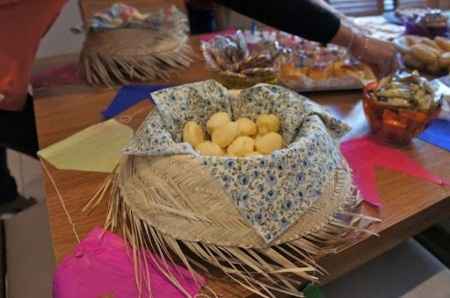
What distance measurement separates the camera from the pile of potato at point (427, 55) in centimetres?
108

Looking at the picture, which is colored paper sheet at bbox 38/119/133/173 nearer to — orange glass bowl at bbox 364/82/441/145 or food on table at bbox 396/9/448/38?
orange glass bowl at bbox 364/82/441/145

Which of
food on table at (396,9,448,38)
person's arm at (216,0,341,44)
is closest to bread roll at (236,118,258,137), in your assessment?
person's arm at (216,0,341,44)

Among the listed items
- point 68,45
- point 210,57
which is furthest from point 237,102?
point 68,45

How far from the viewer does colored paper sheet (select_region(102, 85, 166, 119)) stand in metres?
0.92

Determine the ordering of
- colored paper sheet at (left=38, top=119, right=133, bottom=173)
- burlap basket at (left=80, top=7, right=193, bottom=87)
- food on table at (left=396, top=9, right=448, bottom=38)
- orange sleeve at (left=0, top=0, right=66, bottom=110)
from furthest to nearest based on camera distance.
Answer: food on table at (left=396, top=9, right=448, bottom=38) → burlap basket at (left=80, top=7, right=193, bottom=87) → orange sleeve at (left=0, top=0, right=66, bottom=110) → colored paper sheet at (left=38, top=119, right=133, bottom=173)

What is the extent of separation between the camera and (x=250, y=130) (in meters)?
0.64

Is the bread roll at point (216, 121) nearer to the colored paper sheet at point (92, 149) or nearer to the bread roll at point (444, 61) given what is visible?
the colored paper sheet at point (92, 149)

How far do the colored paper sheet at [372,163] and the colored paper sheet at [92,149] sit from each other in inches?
15.5

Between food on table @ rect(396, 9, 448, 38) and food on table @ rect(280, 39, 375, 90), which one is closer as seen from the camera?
food on table @ rect(280, 39, 375, 90)

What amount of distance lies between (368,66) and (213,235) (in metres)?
0.68

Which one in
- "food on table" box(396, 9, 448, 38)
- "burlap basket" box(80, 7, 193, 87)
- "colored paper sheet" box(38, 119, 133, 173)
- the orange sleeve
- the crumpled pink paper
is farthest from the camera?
"food on table" box(396, 9, 448, 38)

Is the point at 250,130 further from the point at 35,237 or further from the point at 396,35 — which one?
the point at 396,35

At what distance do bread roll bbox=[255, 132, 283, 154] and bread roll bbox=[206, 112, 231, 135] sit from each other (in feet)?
0.20

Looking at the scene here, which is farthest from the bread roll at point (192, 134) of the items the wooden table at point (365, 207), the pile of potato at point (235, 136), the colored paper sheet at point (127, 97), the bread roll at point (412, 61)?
the bread roll at point (412, 61)
